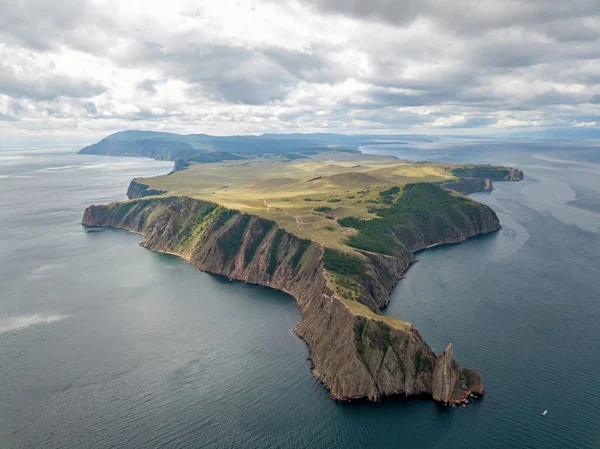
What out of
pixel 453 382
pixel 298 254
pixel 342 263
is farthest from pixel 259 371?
pixel 298 254

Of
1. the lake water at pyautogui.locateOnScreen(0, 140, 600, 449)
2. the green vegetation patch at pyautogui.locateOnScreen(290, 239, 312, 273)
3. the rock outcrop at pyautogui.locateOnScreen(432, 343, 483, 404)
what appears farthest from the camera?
the green vegetation patch at pyautogui.locateOnScreen(290, 239, 312, 273)

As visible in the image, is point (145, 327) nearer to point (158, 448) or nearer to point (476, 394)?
point (158, 448)

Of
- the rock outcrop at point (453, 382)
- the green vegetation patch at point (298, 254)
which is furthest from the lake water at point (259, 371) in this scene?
the green vegetation patch at point (298, 254)

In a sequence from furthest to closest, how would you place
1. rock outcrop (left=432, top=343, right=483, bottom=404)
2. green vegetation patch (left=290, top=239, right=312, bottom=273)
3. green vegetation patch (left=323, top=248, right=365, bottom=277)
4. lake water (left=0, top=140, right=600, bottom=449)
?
1. green vegetation patch (left=290, top=239, right=312, bottom=273)
2. green vegetation patch (left=323, top=248, right=365, bottom=277)
3. rock outcrop (left=432, top=343, right=483, bottom=404)
4. lake water (left=0, top=140, right=600, bottom=449)

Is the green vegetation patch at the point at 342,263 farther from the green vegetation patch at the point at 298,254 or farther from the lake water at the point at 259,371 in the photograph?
the lake water at the point at 259,371

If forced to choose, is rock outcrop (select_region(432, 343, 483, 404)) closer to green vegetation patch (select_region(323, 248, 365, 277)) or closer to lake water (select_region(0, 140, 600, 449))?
lake water (select_region(0, 140, 600, 449))

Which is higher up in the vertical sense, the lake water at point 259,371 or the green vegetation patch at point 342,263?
the green vegetation patch at point 342,263

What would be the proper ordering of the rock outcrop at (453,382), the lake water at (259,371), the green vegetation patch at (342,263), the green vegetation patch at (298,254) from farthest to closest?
the green vegetation patch at (298,254) → the green vegetation patch at (342,263) → the rock outcrop at (453,382) → the lake water at (259,371)

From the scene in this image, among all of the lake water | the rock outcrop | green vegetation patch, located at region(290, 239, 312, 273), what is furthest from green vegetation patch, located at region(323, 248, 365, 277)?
the rock outcrop

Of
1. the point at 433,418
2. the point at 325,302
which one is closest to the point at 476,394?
the point at 433,418

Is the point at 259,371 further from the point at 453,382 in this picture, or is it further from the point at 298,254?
the point at 298,254

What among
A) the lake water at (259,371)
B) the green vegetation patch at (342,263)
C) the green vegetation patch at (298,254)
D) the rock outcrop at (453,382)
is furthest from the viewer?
the green vegetation patch at (298,254)
